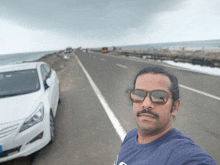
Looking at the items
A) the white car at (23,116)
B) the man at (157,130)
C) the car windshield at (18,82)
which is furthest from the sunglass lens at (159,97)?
the car windshield at (18,82)

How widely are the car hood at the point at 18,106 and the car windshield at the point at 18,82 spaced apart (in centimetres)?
28

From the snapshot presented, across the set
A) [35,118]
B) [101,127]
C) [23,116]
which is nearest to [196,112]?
[101,127]

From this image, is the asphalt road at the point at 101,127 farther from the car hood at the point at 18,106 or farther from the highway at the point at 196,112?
the car hood at the point at 18,106

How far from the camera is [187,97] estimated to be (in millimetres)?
5637

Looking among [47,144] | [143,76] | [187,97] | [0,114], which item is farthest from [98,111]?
[143,76]

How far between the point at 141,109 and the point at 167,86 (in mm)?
301

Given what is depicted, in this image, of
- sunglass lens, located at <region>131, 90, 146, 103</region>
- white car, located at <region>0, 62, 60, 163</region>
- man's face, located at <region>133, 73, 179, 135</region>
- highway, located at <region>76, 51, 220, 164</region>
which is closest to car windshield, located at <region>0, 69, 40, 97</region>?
white car, located at <region>0, 62, 60, 163</region>

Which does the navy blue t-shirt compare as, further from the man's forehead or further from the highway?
the highway

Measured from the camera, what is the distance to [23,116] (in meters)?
2.75

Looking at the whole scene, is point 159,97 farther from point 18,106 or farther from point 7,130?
point 18,106

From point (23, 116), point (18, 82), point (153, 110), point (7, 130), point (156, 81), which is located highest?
point (156, 81)

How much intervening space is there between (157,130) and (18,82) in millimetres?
3959

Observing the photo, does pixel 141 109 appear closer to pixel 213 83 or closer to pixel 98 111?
pixel 98 111

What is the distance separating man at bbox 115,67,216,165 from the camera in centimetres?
104
